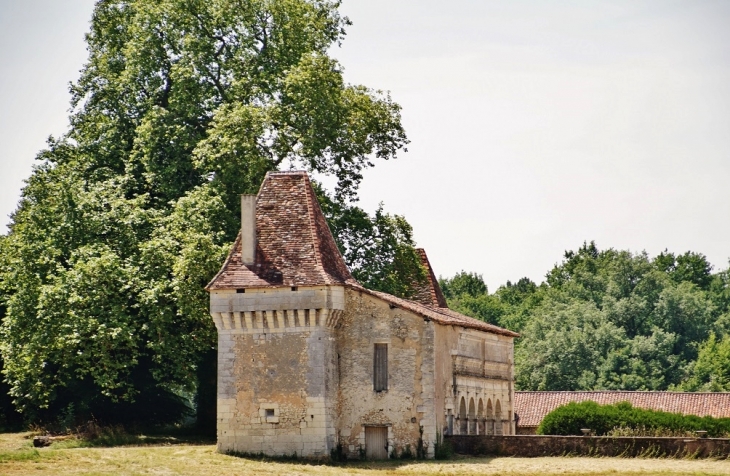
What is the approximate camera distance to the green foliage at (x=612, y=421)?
152 feet

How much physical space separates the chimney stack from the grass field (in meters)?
6.04

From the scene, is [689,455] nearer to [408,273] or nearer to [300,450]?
[300,450]

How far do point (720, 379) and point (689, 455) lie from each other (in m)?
39.8

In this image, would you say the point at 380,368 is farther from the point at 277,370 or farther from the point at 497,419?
the point at 497,419

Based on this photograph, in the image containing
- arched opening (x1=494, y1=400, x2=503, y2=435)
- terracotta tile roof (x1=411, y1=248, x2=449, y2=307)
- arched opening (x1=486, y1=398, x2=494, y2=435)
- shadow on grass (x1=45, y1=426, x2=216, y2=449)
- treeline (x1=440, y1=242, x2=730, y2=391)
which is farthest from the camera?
treeline (x1=440, y1=242, x2=730, y2=391)

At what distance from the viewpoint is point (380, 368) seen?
143ft

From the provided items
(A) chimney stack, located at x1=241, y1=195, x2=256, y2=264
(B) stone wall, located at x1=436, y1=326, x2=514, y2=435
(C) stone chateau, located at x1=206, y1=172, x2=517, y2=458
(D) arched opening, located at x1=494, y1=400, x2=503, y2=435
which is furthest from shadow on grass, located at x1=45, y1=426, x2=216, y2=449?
(D) arched opening, located at x1=494, y1=400, x2=503, y2=435

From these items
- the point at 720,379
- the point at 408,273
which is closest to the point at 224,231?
the point at 408,273

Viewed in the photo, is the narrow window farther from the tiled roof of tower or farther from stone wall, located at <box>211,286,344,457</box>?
the tiled roof of tower

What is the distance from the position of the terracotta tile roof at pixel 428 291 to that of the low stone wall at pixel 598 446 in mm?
12762

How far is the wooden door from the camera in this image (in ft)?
141

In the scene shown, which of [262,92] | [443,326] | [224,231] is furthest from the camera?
[262,92]

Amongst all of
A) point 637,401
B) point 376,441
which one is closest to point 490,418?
point 376,441

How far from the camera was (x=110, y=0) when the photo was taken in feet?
184
